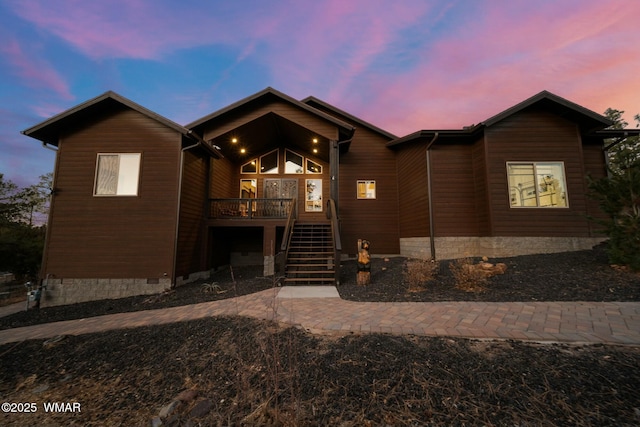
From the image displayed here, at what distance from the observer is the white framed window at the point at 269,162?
12.2 meters

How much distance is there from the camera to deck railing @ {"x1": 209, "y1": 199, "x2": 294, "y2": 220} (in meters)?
9.74

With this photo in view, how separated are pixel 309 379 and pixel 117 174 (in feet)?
30.4

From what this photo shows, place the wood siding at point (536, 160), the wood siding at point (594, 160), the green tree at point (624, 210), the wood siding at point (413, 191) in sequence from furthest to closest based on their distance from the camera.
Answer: the wood siding at point (413, 191) < the wood siding at point (594, 160) < the wood siding at point (536, 160) < the green tree at point (624, 210)

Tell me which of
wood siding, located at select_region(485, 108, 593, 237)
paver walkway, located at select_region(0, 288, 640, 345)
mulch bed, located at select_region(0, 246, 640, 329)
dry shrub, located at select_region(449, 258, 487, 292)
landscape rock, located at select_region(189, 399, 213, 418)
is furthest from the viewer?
wood siding, located at select_region(485, 108, 593, 237)

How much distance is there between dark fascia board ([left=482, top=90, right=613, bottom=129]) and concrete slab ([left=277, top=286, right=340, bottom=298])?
25.8 ft

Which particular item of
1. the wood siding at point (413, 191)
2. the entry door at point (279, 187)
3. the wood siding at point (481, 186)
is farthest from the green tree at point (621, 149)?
the entry door at point (279, 187)

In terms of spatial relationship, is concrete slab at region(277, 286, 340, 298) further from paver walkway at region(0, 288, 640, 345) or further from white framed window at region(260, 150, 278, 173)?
white framed window at region(260, 150, 278, 173)

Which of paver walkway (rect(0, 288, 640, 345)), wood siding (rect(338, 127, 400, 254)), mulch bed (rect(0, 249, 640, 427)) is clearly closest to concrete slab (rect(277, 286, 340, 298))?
paver walkway (rect(0, 288, 640, 345))

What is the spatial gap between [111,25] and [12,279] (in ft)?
54.8

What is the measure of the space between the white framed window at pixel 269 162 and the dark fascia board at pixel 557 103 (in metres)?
8.93

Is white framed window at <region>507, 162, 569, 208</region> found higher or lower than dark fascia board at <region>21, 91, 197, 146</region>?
lower

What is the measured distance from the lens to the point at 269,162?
1222cm

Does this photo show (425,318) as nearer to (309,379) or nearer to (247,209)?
(309,379)

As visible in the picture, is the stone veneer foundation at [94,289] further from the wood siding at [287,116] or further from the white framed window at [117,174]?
the wood siding at [287,116]
